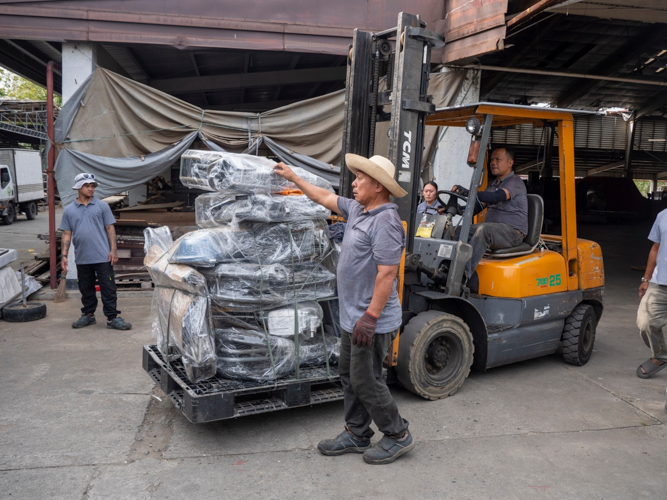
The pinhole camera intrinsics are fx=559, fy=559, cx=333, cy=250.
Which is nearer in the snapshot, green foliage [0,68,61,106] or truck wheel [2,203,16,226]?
truck wheel [2,203,16,226]

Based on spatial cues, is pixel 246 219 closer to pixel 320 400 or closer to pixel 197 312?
pixel 197 312

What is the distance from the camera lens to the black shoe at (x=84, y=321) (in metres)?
6.75

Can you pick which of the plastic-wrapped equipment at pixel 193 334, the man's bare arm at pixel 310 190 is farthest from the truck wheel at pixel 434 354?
the plastic-wrapped equipment at pixel 193 334

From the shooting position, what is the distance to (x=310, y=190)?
4.04m

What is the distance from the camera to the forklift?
4.50 meters

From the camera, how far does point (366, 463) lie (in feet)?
12.2

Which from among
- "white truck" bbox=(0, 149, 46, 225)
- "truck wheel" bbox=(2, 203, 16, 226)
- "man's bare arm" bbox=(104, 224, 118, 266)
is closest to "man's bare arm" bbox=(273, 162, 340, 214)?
"man's bare arm" bbox=(104, 224, 118, 266)

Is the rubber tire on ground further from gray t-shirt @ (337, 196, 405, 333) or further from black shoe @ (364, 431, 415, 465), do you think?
black shoe @ (364, 431, 415, 465)

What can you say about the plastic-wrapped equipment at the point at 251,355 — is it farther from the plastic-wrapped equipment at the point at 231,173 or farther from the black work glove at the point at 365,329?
the plastic-wrapped equipment at the point at 231,173

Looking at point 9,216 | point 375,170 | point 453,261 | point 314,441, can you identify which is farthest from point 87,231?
point 9,216

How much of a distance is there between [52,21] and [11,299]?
3.97m

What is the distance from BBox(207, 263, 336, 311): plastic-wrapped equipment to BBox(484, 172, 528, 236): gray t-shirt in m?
2.16

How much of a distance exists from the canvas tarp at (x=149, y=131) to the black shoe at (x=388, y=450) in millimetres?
5381

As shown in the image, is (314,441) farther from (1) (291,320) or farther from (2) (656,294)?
→ (2) (656,294)
